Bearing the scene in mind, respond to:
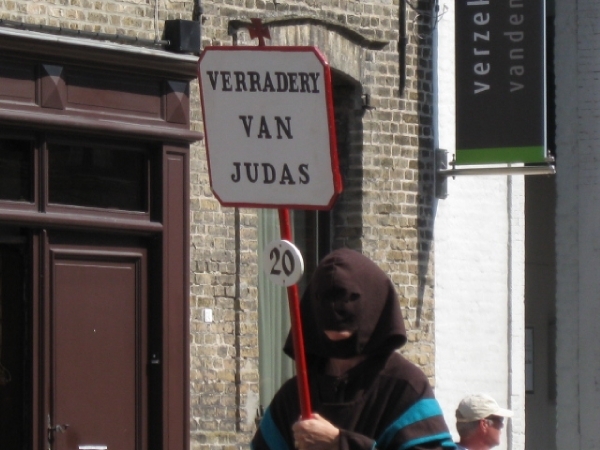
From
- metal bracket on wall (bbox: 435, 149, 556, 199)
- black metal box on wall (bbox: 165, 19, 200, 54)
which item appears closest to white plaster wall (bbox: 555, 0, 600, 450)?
metal bracket on wall (bbox: 435, 149, 556, 199)

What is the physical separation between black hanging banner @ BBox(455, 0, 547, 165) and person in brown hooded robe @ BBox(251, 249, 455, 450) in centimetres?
697

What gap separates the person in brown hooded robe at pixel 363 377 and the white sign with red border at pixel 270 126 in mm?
411

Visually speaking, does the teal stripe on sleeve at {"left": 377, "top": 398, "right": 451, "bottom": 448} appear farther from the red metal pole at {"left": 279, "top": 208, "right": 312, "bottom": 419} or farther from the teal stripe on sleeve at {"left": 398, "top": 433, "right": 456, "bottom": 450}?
the red metal pole at {"left": 279, "top": 208, "right": 312, "bottom": 419}

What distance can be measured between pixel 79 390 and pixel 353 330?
16.7ft

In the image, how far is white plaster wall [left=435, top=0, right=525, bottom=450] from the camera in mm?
11812

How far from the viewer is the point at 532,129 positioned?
1136cm

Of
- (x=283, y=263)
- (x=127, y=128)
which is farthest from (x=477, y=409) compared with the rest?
(x=127, y=128)

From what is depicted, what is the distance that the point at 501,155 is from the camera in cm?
1147

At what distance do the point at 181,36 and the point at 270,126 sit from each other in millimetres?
4833

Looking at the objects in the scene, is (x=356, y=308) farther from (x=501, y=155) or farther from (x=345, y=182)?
(x=501, y=155)

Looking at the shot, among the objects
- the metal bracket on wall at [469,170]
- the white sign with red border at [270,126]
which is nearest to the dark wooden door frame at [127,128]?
the metal bracket on wall at [469,170]

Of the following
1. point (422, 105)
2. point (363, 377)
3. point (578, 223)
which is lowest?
point (363, 377)

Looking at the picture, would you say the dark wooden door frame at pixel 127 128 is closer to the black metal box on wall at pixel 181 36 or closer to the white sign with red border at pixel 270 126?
the black metal box on wall at pixel 181 36

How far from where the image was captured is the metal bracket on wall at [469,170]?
447 inches
